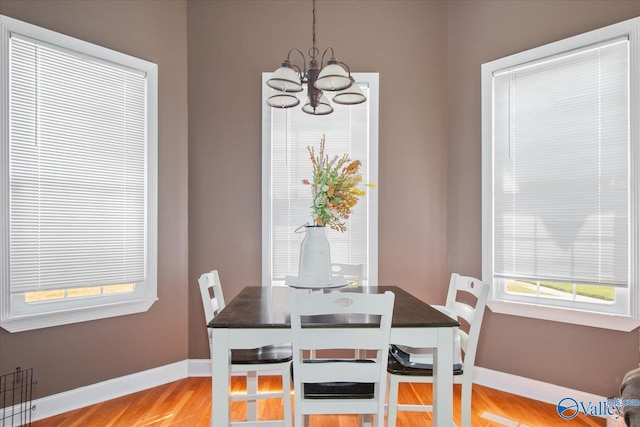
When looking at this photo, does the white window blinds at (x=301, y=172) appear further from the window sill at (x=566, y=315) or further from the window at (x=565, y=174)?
the window sill at (x=566, y=315)

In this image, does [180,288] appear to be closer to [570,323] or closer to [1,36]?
[1,36]

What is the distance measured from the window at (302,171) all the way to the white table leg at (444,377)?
1.59 m

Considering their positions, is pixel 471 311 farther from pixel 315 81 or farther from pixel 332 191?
pixel 315 81

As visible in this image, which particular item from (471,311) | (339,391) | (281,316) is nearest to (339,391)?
(339,391)

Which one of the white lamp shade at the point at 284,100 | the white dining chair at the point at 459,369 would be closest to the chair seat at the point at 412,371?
the white dining chair at the point at 459,369

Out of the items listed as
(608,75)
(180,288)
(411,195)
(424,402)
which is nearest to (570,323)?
(424,402)

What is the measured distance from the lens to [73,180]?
2.55 metres

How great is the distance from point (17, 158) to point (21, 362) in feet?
4.13

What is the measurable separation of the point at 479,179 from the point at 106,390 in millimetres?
3188

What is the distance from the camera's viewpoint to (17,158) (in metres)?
2.31

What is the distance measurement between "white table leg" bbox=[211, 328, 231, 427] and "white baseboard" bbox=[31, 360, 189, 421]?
163 centimetres

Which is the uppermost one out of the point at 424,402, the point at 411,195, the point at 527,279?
the point at 411,195

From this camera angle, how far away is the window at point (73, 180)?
230cm

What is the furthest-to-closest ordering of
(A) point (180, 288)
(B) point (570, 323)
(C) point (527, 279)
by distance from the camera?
(A) point (180, 288)
(C) point (527, 279)
(B) point (570, 323)
